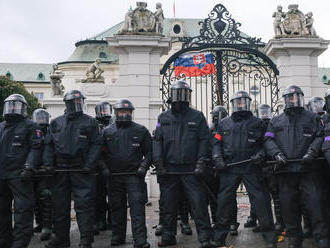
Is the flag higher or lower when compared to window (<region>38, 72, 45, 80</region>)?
lower

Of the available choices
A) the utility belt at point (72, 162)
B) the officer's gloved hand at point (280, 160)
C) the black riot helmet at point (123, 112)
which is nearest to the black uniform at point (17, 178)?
the utility belt at point (72, 162)

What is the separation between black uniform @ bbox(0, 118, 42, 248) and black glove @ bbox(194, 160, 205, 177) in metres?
2.30

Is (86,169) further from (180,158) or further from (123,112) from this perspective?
(180,158)

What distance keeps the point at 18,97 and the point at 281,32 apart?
8530 millimetres

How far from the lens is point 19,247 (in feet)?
18.7

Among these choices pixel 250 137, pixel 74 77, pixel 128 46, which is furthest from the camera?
pixel 74 77

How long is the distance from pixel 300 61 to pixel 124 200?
7.85 m

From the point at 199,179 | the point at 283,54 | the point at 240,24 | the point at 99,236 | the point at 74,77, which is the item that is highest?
the point at 74,77

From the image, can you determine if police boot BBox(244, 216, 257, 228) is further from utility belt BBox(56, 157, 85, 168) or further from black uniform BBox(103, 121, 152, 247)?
utility belt BBox(56, 157, 85, 168)

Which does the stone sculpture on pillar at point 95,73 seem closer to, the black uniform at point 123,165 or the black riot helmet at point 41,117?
the black riot helmet at point 41,117

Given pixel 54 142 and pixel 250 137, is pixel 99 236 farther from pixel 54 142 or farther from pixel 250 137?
pixel 250 137

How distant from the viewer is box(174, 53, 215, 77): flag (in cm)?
1222

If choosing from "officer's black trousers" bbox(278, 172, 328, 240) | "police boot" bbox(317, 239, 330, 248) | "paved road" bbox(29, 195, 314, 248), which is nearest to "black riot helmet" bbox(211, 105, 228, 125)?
"paved road" bbox(29, 195, 314, 248)

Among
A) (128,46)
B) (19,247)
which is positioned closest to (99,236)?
(19,247)
